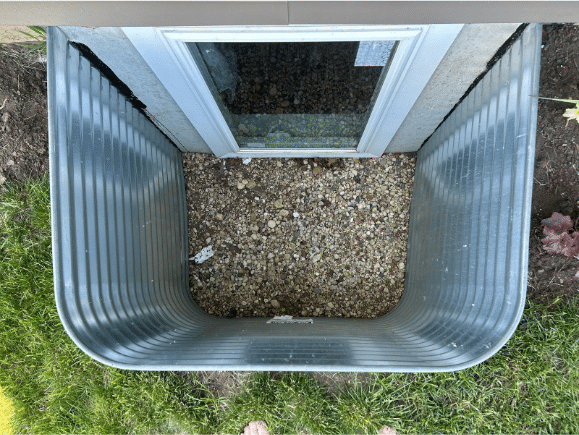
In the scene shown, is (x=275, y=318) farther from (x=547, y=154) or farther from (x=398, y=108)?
(x=547, y=154)

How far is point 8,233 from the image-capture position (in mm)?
2750

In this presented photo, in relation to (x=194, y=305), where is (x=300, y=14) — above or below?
above

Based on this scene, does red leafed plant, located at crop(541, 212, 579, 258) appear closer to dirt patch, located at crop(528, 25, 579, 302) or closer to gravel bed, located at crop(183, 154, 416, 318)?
dirt patch, located at crop(528, 25, 579, 302)

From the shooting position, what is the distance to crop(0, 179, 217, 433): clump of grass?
105 inches

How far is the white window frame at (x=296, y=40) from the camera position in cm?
150

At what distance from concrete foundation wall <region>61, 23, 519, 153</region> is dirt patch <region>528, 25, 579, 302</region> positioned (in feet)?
2.39

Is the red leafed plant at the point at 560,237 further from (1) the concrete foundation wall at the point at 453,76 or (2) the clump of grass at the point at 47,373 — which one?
(2) the clump of grass at the point at 47,373

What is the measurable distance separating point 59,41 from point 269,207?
1740 millimetres

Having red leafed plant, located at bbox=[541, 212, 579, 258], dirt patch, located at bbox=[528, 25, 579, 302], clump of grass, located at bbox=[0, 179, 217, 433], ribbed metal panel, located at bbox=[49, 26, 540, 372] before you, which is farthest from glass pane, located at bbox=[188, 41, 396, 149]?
clump of grass, located at bbox=[0, 179, 217, 433]

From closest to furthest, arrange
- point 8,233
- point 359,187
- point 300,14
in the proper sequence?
point 300,14 < point 8,233 < point 359,187

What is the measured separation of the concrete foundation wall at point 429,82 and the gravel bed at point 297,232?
1.51 feet

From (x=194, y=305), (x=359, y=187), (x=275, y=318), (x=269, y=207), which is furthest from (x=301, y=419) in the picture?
(x=359, y=187)

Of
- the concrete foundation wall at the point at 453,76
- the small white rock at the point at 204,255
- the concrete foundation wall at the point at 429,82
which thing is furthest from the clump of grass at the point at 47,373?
the concrete foundation wall at the point at 453,76

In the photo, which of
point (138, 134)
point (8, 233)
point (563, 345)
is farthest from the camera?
point (8, 233)
